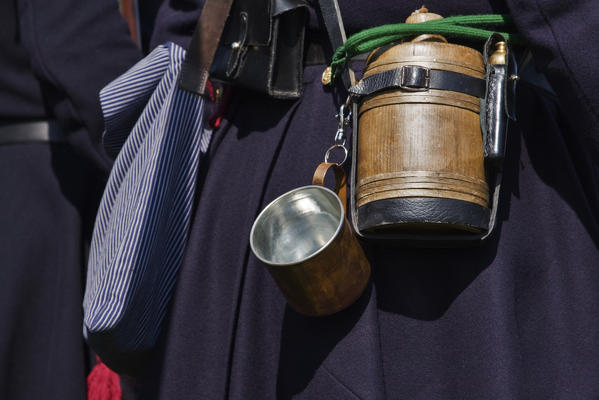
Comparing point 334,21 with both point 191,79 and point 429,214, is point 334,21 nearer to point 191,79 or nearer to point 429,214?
point 191,79

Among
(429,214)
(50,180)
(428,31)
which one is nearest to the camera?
(429,214)

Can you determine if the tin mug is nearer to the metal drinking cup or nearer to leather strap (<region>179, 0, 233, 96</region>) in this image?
the metal drinking cup

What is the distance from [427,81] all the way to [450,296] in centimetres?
31

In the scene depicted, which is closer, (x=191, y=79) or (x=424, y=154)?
(x=424, y=154)

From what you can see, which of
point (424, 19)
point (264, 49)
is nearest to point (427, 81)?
point (424, 19)

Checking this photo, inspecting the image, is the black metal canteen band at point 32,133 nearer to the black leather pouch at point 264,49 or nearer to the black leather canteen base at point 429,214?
the black leather pouch at point 264,49

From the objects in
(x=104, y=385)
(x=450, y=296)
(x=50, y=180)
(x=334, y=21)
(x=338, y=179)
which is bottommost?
(x=104, y=385)

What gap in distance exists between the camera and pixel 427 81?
3.24 feet

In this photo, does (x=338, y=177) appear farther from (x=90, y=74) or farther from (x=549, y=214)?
(x=90, y=74)

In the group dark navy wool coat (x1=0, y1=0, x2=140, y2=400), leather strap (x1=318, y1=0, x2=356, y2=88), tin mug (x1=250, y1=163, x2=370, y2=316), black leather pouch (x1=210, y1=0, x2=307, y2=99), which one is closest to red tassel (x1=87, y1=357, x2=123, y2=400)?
dark navy wool coat (x1=0, y1=0, x2=140, y2=400)

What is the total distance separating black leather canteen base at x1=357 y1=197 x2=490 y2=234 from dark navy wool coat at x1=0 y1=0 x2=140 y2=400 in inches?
37.7

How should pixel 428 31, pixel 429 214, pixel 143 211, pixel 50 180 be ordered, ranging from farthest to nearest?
pixel 50 180 < pixel 143 211 < pixel 428 31 < pixel 429 214

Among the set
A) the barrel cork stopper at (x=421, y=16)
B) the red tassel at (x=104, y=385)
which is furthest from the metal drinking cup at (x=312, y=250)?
the red tassel at (x=104, y=385)

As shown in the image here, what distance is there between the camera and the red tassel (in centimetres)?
153
